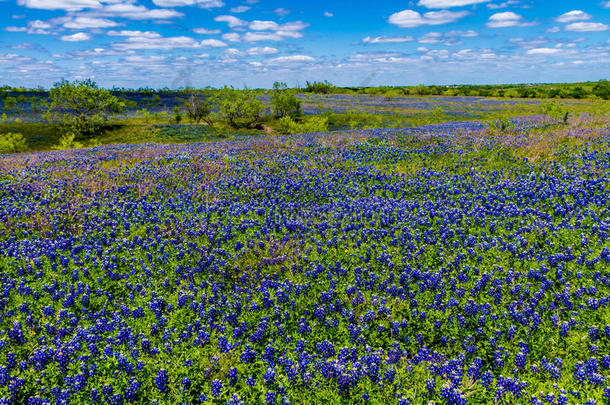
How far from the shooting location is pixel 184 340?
4.09 meters

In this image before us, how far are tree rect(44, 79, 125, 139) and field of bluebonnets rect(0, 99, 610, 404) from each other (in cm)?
5415

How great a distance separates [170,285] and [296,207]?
3.58 meters

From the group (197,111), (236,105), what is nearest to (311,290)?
(236,105)

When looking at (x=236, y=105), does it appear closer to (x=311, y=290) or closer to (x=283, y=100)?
(x=283, y=100)

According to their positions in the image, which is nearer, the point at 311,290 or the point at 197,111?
the point at 311,290

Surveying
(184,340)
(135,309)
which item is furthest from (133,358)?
(135,309)

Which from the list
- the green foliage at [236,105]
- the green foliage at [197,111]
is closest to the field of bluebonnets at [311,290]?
the green foliage at [236,105]

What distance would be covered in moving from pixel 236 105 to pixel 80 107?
82.4ft

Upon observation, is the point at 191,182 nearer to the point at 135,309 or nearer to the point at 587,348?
the point at 135,309

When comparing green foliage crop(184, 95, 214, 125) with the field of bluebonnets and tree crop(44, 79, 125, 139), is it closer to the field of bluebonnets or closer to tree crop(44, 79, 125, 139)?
tree crop(44, 79, 125, 139)

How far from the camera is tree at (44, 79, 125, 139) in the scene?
5225cm

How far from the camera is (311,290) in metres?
4.93

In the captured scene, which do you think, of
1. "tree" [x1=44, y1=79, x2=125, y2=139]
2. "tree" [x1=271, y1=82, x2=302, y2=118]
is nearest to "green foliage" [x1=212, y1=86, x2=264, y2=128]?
"tree" [x1=271, y1=82, x2=302, y2=118]

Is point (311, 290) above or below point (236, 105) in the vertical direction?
below
